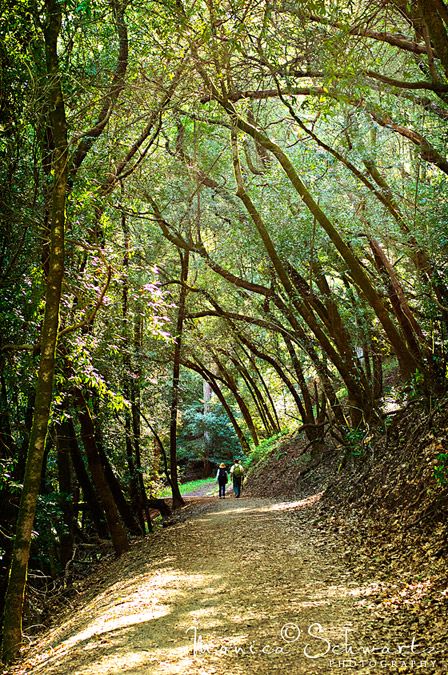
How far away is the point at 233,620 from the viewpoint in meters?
4.94

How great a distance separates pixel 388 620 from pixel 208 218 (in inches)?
489

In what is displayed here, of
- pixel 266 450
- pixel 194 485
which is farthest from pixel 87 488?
pixel 194 485

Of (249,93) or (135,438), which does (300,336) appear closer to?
(135,438)

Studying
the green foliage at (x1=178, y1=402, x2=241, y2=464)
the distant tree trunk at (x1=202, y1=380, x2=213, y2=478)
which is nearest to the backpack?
the green foliage at (x1=178, y1=402, x2=241, y2=464)

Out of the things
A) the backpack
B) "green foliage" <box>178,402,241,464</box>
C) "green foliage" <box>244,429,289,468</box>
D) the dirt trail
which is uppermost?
"green foliage" <box>178,402,241,464</box>

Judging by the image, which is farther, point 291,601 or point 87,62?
point 87,62

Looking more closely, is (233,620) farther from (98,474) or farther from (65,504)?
(65,504)

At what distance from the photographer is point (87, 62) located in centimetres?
810

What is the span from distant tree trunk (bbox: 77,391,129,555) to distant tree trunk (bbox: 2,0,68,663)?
3.22m

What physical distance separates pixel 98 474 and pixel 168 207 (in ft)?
23.3

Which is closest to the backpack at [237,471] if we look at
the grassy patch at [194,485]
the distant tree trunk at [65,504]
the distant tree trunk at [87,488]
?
the distant tree trunk at [87,488]

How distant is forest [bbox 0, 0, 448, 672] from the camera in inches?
256

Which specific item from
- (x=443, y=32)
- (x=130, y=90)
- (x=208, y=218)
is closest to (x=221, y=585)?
(x=443, y=32)

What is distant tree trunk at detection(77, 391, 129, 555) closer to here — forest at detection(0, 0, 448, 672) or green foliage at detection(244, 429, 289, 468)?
forest at detection(0, 0, 448, 672)
